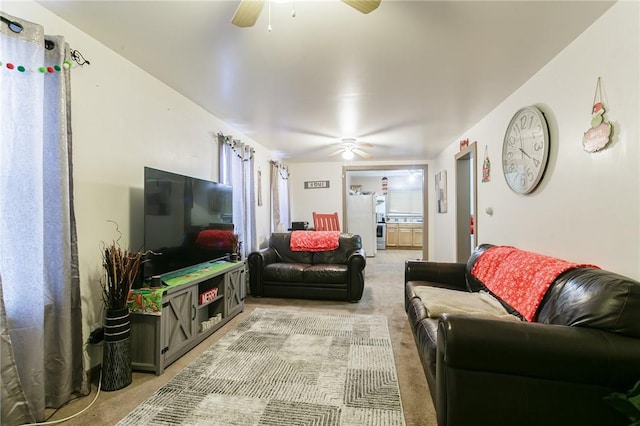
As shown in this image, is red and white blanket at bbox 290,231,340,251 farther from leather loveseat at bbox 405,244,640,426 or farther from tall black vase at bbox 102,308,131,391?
leather loveseat at bbox 405,244,640,426

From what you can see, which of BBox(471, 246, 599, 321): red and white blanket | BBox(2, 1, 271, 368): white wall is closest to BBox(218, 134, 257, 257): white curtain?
BBox(2, 1, 271, 368): white wall

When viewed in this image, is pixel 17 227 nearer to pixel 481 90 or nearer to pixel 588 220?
pixel 588 220

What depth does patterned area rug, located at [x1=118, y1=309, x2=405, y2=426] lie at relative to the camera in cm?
163

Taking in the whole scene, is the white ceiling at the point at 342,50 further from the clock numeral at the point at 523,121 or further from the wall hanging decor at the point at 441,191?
the wall hanging decor at the point at 441,191

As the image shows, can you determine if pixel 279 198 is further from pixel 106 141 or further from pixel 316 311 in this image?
pixel 106 141

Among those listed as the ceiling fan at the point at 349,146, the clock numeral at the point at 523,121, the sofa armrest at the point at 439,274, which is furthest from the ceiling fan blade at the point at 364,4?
the ceiling fan at the point at 349,146

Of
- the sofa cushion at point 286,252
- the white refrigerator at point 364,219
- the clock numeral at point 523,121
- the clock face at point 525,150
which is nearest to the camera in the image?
the clock face at point 525,150

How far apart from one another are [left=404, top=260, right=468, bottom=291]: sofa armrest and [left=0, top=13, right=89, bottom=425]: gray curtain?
2965 mm

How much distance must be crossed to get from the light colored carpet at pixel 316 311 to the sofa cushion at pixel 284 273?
0.29 meters

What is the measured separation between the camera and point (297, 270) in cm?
388

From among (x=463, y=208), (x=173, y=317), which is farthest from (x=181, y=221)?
(x=463, y=208)

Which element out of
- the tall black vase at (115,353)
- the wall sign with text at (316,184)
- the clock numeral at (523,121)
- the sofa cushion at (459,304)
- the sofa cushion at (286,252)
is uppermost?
the clock numeral at (523,121)

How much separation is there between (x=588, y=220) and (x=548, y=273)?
1.50 feet

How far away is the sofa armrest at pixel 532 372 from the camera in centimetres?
119
